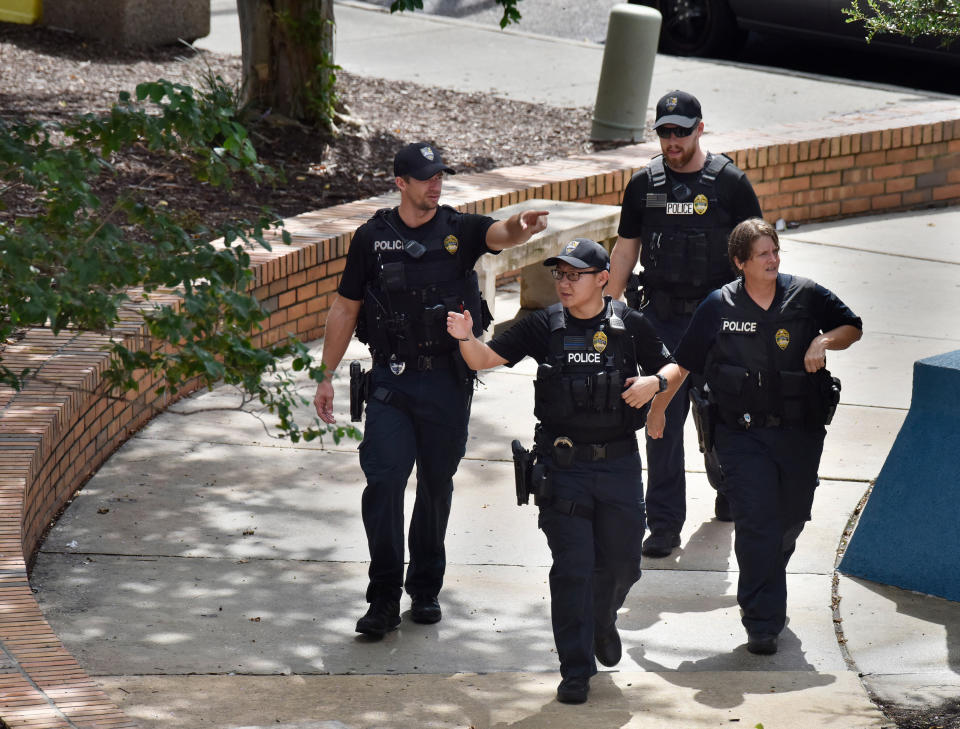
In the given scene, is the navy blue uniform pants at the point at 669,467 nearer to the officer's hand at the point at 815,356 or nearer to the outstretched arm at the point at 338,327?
the officer's hand at the point at 815,356

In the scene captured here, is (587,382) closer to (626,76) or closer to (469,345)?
(469,345)

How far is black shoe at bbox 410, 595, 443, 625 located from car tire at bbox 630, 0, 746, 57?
1020cm

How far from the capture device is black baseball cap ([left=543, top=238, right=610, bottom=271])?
5.12 metres

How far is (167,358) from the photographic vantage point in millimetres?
4293

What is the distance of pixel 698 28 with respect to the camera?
1505cm

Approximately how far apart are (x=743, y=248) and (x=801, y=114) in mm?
7664

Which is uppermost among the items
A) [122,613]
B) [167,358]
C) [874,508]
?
[167,358]

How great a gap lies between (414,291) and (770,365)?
4.43 ft

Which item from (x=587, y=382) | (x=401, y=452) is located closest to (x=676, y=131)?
(x=587, y=382)

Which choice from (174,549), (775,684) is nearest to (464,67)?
(174,549)

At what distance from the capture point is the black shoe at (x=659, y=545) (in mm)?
6539

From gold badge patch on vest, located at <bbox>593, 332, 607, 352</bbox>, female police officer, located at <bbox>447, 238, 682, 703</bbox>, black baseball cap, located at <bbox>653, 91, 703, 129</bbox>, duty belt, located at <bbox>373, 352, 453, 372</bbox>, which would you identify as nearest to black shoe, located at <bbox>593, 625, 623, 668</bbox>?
female police officer, located at <bbox>447, 238, 682, 703</bbox>

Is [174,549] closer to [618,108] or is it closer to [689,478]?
[689,478]

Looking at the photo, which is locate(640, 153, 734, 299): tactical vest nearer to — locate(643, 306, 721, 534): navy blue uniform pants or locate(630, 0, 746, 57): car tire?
locate(643, 306, 721, 534): navy blue uniform pants
